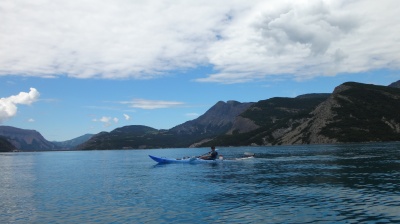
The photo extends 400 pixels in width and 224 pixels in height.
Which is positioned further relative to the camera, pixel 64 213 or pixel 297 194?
pixel 297 194

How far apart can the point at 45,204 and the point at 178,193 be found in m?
18.2

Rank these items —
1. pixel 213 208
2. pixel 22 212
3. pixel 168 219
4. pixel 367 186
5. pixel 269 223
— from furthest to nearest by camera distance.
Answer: pixel 367 186 < pixel 22 212 < pixel 213 208 < pixel 168 219 < pixel 269 223

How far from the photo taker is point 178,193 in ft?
167

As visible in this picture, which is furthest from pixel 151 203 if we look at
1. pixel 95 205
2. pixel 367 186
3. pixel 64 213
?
pixel 367 186

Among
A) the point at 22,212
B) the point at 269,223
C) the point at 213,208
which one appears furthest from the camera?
the point at 22,212

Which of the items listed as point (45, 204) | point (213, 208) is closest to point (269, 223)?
point (213, 208)

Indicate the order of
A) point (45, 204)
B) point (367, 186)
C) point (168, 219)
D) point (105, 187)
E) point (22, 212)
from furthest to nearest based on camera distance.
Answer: point (105, 187) → point (367, 186) → point (45, 204) → point (22, 212) → point (168, 219)

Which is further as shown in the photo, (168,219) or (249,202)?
(249,202)

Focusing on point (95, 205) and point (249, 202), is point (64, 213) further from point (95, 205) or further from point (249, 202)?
point (249, 202)

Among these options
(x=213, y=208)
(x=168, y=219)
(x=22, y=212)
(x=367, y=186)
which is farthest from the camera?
(x=367, y=186)

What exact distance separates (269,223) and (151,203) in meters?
17.7

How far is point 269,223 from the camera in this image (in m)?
31.0

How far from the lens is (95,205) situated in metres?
43.8

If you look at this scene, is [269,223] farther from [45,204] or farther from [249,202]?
[45,204]
